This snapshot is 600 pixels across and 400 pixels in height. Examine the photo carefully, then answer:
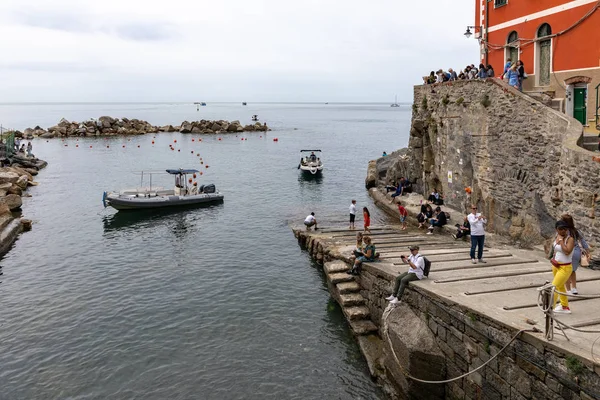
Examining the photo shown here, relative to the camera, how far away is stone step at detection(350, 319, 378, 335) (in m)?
15.2

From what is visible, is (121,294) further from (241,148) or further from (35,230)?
(241,148)

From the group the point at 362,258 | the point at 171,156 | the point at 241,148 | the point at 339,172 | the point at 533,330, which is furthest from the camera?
the point at 241,148

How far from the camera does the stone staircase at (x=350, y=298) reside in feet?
50.4

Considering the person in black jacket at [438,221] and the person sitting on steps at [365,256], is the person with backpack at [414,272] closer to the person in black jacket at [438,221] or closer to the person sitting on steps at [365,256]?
the person sitting on steps at [365,256]

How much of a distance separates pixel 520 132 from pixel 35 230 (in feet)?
83.6

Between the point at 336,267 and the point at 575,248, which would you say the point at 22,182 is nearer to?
the point at 336,267

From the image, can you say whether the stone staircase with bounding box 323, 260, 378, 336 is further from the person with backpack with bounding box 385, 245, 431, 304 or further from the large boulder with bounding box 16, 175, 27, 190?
the large boulder with bounding box 16, 175, 27, 190

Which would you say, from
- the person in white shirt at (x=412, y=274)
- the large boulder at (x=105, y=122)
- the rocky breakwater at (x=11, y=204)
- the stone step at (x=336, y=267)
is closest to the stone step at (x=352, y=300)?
the stone step at (x=336, y=267)

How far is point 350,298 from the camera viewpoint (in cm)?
1628

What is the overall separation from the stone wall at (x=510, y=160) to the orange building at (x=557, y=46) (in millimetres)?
2692

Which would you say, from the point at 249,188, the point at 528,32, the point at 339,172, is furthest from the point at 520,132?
the point at 339,172

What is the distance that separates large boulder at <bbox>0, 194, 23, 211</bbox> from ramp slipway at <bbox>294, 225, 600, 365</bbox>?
957 inches

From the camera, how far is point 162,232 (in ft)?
95.6

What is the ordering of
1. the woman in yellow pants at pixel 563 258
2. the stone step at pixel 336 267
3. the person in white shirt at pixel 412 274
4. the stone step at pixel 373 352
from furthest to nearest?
the stone step at pixel 336 267
the stone step at pixel 373 352
the person in white shirt at pixel 412 274
the woman in yellow pants at pixel 563 258
